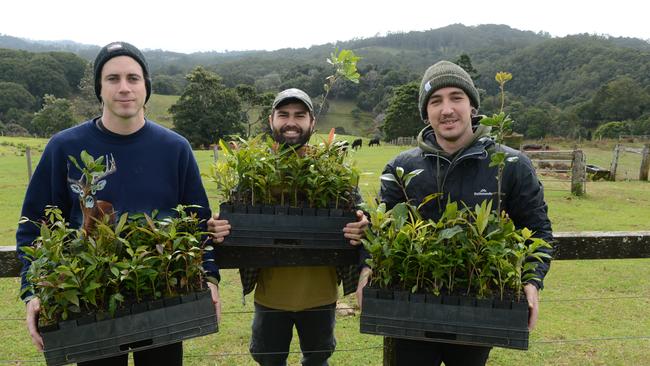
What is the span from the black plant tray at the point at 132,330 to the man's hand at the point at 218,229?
32 centimetres

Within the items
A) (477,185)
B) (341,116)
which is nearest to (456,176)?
(477,185)

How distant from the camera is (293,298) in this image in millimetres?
2682

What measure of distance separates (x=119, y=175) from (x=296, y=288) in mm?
1166

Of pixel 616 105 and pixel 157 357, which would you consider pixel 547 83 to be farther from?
pixel 157 357

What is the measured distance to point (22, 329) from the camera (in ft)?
16.6

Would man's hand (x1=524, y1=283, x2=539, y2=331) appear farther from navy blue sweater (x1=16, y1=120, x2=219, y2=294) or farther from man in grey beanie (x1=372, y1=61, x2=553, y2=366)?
navy blue sweater (x1=16, y1=120, x2=219, y2=294)

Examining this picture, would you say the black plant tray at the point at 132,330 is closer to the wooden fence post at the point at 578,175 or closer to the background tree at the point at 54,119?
the wooden fence post at the point at 578,175

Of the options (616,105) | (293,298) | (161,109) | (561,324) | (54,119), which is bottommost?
(54,119)

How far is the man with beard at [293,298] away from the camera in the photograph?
2.69 meters

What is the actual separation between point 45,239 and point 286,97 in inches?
57.0

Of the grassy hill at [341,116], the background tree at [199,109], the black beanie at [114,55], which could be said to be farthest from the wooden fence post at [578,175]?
the grassy hill at [341,116]

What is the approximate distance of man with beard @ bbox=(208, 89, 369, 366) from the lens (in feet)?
8.81

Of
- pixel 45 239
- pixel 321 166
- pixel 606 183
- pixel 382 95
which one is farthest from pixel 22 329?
pixel 382 95

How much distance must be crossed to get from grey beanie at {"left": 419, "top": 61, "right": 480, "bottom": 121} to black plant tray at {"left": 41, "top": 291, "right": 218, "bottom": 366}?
1.55 meters
